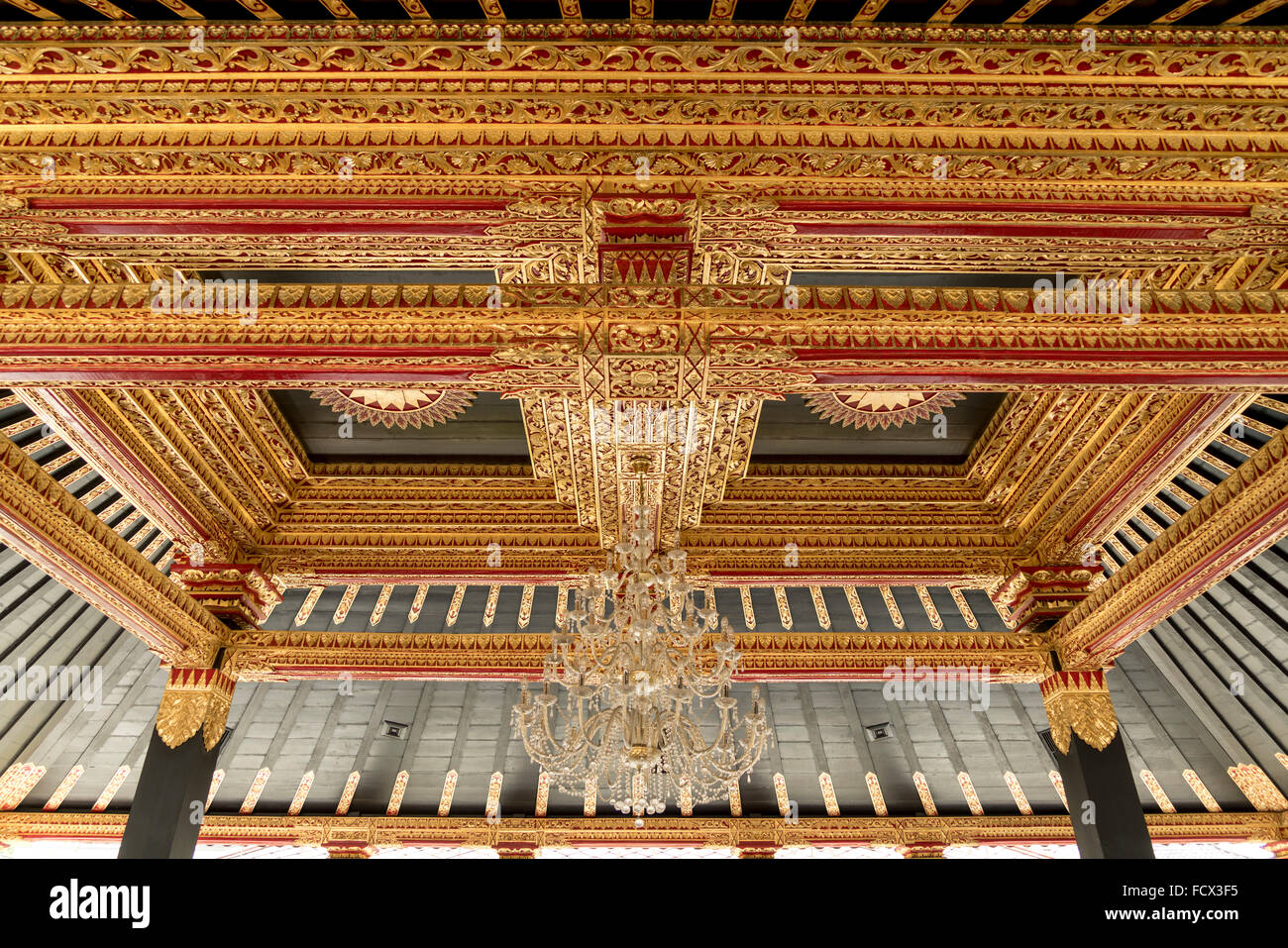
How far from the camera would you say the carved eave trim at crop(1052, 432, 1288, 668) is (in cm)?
527

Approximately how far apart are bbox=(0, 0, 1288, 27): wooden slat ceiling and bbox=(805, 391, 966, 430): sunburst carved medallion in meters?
3.06

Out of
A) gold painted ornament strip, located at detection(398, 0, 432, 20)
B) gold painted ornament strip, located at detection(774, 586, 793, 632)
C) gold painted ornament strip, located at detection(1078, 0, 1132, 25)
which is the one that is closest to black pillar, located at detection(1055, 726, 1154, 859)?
gold painted ornament strip, located at detection(774, 586, 793, 632)

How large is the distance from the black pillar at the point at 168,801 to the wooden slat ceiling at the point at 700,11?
573cm

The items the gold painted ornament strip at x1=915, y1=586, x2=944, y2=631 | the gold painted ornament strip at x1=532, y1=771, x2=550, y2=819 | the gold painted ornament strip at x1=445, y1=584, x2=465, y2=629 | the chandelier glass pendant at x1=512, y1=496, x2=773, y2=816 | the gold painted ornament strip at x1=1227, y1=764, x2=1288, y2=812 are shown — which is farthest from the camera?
the gold painted ornament strip at x1=532, y1=771, x2=550, y2=819

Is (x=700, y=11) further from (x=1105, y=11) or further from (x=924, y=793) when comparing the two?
(x=924, y=793)

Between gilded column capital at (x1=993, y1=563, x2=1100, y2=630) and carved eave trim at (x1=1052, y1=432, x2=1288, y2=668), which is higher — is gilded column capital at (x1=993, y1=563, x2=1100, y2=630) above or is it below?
above

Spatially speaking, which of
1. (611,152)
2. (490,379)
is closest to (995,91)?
(611,152)

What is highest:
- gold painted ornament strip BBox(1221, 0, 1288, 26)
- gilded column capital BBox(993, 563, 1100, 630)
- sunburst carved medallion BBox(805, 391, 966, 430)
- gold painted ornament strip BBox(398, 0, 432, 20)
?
sunburst carved medallion BBox(805, 391, 966, 430)

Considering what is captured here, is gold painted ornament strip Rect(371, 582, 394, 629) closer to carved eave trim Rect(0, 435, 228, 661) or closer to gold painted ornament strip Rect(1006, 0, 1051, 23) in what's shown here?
carved eave trim Rect(0, 435, 228, 661)

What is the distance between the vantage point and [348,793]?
31.8 ft

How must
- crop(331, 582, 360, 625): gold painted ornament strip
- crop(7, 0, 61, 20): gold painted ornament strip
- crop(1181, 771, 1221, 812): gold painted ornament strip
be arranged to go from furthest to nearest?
crop(1181, 771, 1221, 812): gold painted ornament strip < crop(331, 582, 360, 625): gold painted ornament strip < crop(7, 0, 61, 20): gold painted ornament strip

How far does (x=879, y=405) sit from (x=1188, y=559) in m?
2.72

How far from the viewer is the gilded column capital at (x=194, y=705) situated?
22.0 ft

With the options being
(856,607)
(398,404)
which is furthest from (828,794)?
(398,404)
